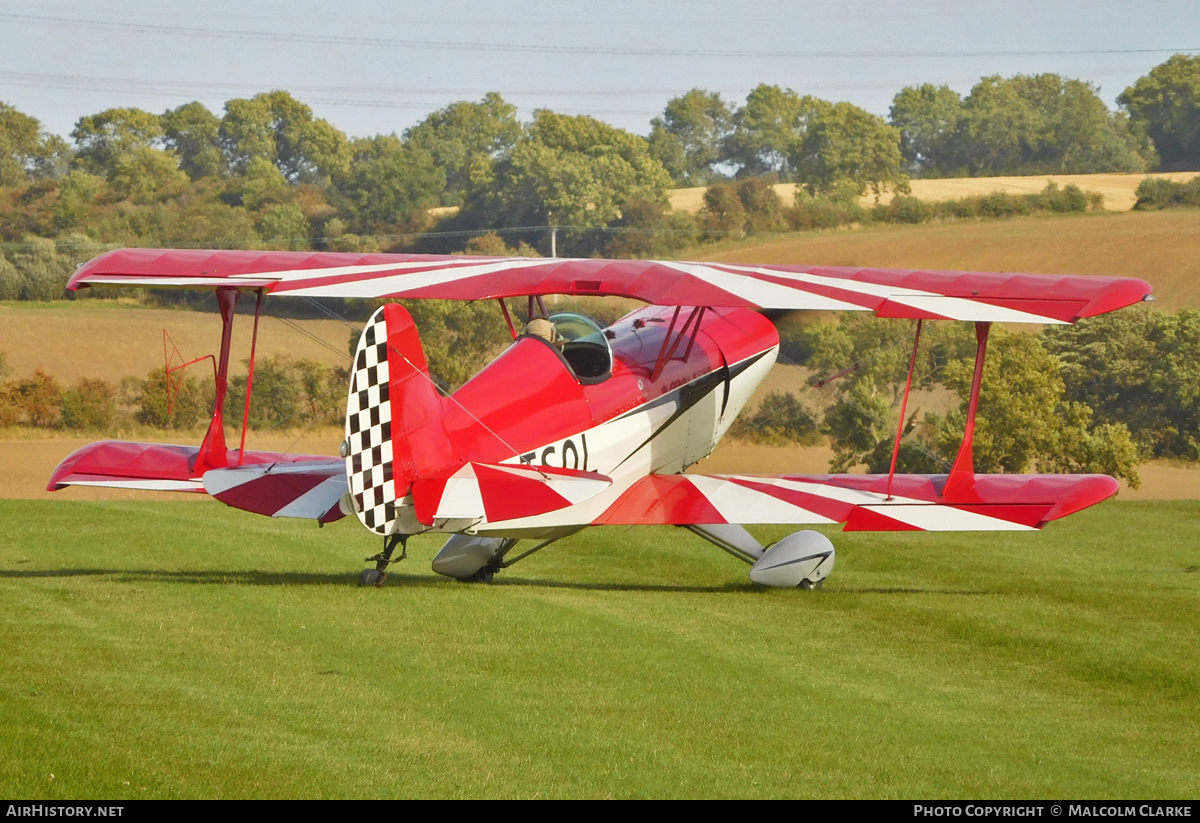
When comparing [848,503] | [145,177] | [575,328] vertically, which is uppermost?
[145,177]

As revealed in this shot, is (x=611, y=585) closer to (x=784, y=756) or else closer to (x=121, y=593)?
(x=121, y=593)

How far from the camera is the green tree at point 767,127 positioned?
109875 millimetres

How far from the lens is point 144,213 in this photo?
2857 inches

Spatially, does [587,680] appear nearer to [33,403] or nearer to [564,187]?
[33,403]

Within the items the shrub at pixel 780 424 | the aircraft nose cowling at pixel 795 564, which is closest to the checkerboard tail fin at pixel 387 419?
the aircraft nose cowling at pixel 795 564

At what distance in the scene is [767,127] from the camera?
4427 inches

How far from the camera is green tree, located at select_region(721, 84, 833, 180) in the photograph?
360 ft

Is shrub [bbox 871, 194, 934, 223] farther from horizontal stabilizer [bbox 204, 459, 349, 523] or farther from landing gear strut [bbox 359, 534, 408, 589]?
landing gear strut [bbox 359, 534, 408, 589]

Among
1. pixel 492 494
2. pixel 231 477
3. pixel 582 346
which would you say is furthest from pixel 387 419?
pixel 582 346

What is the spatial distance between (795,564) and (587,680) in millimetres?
4209

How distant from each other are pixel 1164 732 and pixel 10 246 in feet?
198

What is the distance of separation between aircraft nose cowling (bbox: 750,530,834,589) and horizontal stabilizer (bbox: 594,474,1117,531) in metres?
0.53

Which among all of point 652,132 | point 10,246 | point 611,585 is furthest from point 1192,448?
point 652,132

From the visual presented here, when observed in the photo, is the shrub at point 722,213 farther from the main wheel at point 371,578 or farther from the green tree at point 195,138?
the main wheel at point 371,578
